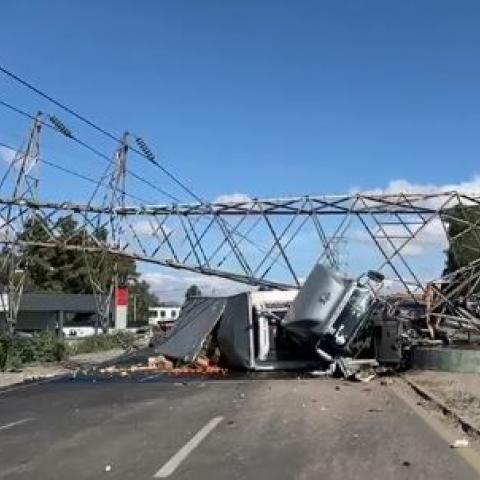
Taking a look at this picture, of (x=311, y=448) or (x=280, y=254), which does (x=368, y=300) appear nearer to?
(x=280, y=254)

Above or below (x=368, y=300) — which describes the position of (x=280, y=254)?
above

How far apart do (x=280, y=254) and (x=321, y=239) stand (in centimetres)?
186

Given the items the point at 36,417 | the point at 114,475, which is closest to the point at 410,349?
the point at 36,417

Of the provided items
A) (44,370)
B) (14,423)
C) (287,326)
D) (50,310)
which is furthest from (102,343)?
(50,310)

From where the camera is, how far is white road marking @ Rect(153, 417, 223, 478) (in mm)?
10258

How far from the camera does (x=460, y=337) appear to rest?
3216 centimetres

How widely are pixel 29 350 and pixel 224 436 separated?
2461cm

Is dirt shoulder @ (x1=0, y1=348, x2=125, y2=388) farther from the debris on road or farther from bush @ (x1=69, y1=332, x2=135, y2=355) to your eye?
the debris on road

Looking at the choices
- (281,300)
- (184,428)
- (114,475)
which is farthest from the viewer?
(281,300)

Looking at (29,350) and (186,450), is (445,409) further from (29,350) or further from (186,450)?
(29,350)

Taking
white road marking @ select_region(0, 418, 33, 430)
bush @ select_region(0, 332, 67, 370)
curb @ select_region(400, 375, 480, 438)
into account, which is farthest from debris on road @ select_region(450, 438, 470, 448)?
bush @ select_region(0, 332, 67, 370)

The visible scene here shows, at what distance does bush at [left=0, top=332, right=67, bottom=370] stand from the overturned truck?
227 inches

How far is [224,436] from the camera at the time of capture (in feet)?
43.3

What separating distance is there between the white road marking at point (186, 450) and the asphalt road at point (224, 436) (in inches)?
0.6
